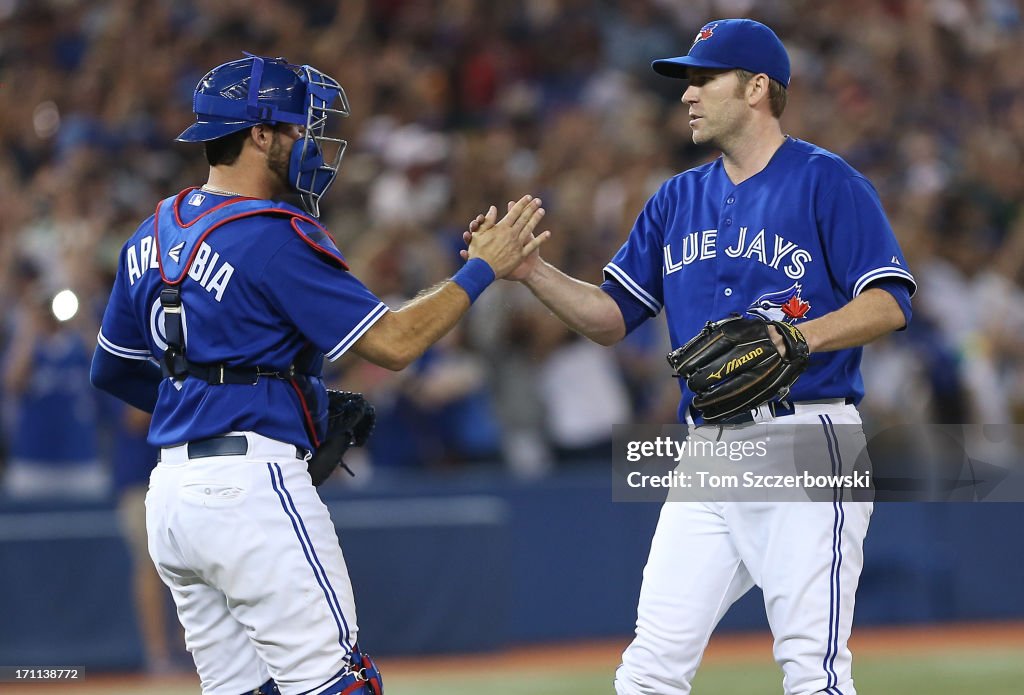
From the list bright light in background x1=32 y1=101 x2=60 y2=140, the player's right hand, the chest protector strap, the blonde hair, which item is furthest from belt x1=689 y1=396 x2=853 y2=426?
bright light in background x1=32 y1=101 x2=60 y2=140

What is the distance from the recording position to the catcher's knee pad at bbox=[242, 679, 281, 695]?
4.42 meters

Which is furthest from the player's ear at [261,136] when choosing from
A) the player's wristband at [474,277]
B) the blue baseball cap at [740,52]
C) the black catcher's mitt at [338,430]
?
the blue baseball cap at [740,52]

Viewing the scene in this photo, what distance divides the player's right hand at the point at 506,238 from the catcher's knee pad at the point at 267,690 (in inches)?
59.4

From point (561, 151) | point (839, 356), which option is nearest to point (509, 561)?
point (561, 151)

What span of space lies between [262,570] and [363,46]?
8.68 metres

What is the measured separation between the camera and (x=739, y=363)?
446 cm

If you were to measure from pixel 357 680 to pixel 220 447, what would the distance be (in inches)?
31.7

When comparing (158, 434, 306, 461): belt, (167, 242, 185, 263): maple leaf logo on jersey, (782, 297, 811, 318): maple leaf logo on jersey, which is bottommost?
(158, 434, 306, 461): belt

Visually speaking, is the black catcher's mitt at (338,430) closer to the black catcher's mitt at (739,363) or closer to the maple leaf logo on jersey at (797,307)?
the black catcher's mitt at (739,363)

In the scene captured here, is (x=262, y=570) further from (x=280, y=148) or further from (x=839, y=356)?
(x=839, y=356)

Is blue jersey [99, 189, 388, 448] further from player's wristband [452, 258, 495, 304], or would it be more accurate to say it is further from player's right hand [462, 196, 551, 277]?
player's right hand [462, 196, 551, 277]

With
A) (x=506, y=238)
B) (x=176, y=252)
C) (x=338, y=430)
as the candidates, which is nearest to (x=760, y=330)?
(x=506, y=238)

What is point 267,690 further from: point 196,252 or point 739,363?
point 739,363

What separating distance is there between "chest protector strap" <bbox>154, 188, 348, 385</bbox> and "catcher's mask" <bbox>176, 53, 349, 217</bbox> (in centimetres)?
22
